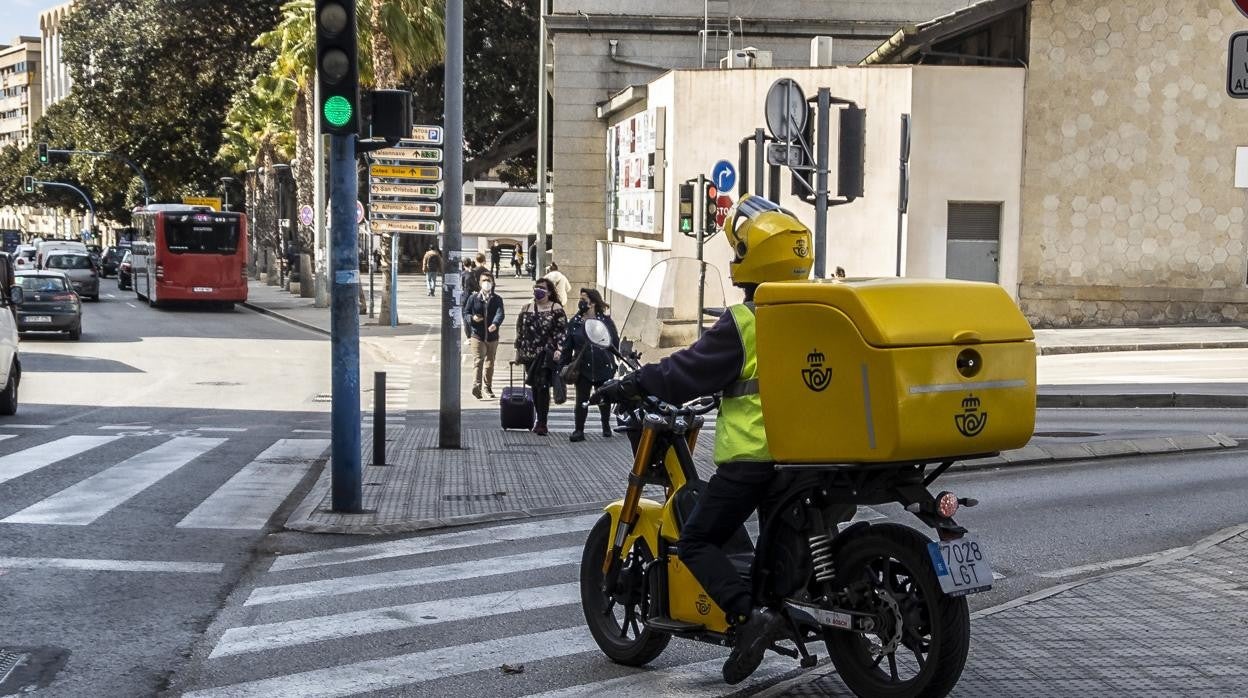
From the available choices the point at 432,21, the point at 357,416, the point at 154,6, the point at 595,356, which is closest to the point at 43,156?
the point at 154,6

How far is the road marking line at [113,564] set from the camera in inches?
328

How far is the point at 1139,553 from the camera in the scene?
28.2 feet

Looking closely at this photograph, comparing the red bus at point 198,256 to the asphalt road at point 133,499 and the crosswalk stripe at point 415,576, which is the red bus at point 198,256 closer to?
the asphalt road at point 133,499

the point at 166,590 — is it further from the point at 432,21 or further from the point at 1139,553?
the point at 432,21

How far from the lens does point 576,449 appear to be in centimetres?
1493

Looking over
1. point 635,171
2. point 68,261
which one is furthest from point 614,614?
point 68,261

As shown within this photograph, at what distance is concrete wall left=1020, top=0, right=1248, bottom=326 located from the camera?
28.2 meters

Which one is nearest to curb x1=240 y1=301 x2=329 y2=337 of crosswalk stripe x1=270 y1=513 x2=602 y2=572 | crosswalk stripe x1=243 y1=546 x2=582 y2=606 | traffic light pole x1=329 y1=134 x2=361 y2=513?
traffic light pole x1=329 y1=134 x2=361 y2=513

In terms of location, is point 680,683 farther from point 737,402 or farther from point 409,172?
point 409,172

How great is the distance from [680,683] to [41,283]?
2809cm

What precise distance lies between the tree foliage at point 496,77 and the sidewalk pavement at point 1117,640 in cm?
5058

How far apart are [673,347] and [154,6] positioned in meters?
37.8

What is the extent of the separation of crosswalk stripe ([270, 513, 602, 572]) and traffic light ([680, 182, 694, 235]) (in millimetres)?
11989

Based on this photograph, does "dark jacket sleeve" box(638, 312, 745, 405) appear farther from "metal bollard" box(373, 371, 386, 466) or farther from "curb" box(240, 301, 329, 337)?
"curb" box(240, 301, 329, 337)
